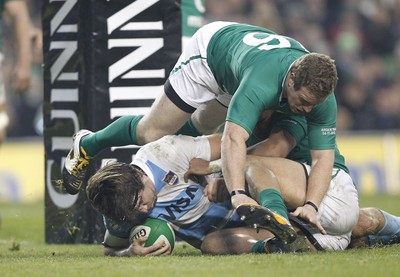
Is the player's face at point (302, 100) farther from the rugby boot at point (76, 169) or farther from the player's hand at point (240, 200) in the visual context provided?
the rugby boot at point (76, 169)

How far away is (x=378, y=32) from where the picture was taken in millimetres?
17266

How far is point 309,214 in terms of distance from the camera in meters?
6.27

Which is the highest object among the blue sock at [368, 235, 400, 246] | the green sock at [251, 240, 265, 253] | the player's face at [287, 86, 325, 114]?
the player's face at [287, 86, 325, 114]

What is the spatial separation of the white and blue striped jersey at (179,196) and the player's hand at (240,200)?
518mm

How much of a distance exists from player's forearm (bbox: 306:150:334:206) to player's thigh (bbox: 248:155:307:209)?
0.08 metres

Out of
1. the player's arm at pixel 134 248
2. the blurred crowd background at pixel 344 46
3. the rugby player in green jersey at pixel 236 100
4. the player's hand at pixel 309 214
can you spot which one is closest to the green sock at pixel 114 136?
the rugby player in green jersey at pixel 236 100

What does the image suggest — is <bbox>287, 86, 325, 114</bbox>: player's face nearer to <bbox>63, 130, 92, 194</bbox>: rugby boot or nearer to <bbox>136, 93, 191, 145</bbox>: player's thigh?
<bbox>136, 93, 191, 145</bbox>: player's thigh

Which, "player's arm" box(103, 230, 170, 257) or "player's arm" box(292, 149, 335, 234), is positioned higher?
"player's arm" box(292, 149, 335, 234)

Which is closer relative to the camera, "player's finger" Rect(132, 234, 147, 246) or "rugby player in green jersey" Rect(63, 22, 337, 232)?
"rugby player in green jersey" Rect(63, 22, 337, 232)

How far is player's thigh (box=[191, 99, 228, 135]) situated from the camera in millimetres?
7168

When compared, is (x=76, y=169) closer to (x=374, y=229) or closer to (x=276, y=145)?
(x=276, y=145)

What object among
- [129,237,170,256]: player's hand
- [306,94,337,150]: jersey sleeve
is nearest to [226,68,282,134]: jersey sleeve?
[306,94,337,150]: jersey sleeve

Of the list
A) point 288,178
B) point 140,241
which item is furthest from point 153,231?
point 288,178

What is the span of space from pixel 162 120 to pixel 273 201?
3.99ft
